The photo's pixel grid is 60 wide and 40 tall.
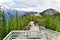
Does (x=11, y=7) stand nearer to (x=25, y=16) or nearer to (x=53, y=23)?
(x=25, y=16)

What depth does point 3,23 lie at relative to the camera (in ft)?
12.8

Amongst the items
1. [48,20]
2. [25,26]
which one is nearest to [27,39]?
[25,26]

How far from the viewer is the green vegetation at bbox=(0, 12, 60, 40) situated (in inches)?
153

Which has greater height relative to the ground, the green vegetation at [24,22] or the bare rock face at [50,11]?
the bare rock face at [50,11]

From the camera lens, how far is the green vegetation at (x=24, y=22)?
12.8ft

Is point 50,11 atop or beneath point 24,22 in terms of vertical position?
atop

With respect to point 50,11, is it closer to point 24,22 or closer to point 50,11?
point 50,11

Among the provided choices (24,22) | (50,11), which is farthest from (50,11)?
(24,22)

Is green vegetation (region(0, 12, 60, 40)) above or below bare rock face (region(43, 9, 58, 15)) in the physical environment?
below

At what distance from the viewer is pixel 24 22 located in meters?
3.93

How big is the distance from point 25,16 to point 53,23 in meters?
0.49

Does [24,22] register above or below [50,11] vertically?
below

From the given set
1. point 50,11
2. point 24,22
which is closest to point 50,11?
point 50,11

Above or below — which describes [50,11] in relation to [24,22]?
above
